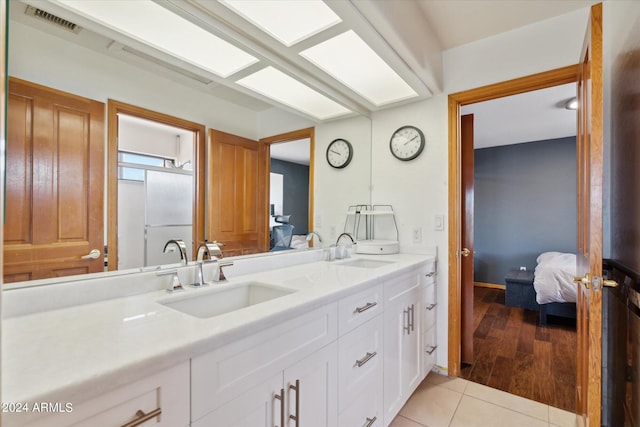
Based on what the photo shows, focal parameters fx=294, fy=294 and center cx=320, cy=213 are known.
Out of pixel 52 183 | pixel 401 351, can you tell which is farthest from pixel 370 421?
pixel 52 183

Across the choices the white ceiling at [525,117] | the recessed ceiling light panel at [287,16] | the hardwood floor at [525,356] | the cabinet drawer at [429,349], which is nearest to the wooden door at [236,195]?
the recessed ceiling light panel at [287,16]

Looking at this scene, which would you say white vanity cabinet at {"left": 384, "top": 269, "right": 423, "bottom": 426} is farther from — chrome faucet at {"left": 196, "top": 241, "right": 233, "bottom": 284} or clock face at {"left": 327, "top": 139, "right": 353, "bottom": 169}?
clock face at {"left": 327, "top": 139, "right": 353, "bottom": 169}

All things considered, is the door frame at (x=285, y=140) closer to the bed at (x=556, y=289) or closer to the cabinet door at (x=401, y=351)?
the cabinet door at (x=401, y=351)

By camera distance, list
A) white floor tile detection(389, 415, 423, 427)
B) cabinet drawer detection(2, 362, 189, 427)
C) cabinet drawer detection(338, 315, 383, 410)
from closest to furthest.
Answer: cabinet drawer detection(2, 362, 189, 427)
cabinet drawer detection(338, 315, 383, 410)
white floor tile detection(389, 415, 423, 427)

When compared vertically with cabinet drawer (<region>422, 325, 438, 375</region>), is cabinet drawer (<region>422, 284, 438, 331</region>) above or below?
above

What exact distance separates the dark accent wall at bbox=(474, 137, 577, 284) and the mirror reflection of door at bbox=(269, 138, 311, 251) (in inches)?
173

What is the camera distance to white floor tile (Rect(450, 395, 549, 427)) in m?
1.69

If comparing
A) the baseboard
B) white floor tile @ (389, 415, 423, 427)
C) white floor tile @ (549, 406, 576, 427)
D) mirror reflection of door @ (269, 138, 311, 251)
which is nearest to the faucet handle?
mirror reflection of door @ (269, 138, 311, 251)

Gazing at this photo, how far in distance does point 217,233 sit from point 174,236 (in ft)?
0.66

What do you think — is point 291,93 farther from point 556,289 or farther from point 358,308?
point 556,289

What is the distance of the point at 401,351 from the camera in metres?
1.70

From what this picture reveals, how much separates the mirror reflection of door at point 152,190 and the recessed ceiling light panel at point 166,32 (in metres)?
0.35

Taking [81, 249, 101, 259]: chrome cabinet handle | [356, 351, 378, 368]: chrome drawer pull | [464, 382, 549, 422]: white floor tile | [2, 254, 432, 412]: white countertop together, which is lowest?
[464, 382, 549, 422]: white floor tile

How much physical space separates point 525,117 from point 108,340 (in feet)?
14.8
